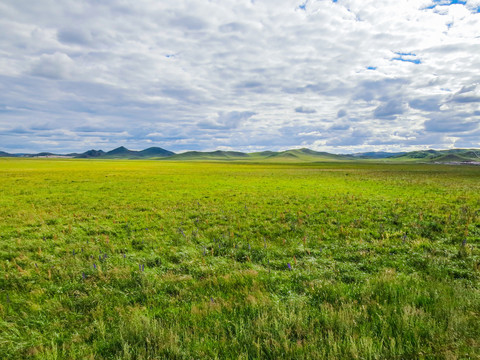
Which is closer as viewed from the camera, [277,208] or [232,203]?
[277,208]

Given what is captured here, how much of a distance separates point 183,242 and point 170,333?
21.1 feet

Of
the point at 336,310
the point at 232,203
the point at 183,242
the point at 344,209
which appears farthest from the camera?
the point at 232,203

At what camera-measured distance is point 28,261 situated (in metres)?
8.47

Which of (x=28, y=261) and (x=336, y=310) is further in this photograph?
(x=28, y=261)

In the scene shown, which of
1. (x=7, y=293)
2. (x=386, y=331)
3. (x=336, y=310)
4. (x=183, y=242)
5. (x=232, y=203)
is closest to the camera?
(x=386, y=331)

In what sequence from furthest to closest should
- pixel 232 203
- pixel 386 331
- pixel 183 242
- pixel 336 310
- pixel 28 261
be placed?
pixel 232 203, pixel 183 242, pixel 28 261, pixel 336 310, pixel 386 331

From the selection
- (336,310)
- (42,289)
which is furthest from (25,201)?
(336,310)

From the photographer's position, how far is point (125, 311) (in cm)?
529

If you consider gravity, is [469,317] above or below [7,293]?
above

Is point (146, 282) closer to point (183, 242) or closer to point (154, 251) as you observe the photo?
point (154, 251)

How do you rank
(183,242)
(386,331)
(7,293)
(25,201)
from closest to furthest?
(386,331) → (7,293) → (183,242) → (25,201)

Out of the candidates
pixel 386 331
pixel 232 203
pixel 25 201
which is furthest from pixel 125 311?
pixel 25 201

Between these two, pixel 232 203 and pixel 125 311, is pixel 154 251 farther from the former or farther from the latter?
pixel 232 203

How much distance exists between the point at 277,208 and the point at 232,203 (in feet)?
13.7
